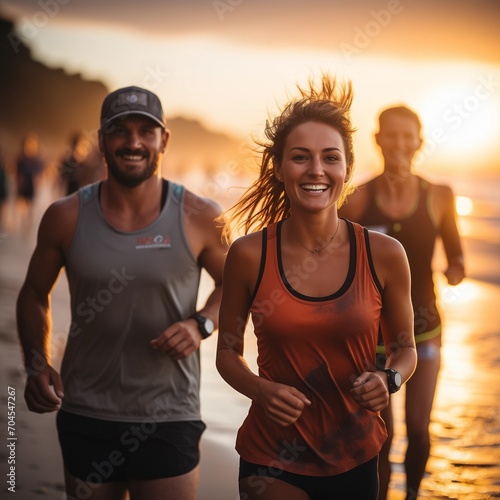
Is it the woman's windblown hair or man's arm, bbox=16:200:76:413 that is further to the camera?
man's arm, bbox=16:200:76:413

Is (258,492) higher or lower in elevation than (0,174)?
lower

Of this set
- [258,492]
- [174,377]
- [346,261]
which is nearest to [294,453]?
[258,492]

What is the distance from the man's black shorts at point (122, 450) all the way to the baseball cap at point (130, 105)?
4.44 feet

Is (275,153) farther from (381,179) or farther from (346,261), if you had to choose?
(381,179)

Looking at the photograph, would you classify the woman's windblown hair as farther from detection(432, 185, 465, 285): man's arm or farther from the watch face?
detection(432, 185, 465, 285): man's arm

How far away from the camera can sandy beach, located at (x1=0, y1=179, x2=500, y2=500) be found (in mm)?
5168

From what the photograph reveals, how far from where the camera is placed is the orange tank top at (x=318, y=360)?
111 inches

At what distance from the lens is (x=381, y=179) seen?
499 cm

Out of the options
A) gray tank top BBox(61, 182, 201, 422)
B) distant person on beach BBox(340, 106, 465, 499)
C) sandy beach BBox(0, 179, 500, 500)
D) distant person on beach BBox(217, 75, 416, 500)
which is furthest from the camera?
sandy beach BBox(0, 179, 500, 500)

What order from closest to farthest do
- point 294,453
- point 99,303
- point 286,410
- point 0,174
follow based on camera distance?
point 286,410
point 294,453
point 99,303
point 0,174

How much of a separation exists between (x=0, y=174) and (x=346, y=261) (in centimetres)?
1657

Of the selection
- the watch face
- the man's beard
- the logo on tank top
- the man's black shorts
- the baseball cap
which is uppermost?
the baseball cap

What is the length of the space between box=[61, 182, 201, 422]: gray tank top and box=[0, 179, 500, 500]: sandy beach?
4.75 ft

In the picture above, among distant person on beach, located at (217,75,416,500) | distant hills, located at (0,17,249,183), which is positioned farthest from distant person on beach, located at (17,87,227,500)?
distant hills, located at (0,17,249,183)
